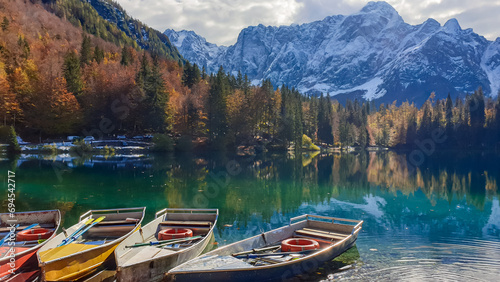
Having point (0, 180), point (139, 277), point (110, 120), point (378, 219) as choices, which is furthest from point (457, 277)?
point (110, 120)

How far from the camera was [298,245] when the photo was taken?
44.0 ft

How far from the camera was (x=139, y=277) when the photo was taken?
1012 cm

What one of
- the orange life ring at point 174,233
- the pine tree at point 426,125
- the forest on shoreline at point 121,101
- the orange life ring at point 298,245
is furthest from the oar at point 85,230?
the pine tree at point 426,125

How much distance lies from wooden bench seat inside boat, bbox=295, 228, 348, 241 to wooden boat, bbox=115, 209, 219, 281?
4.04 metres

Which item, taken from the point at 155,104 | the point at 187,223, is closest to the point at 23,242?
the point at 187,223

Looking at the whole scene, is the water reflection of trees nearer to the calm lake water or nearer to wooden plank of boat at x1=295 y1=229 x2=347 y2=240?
the calm lake water

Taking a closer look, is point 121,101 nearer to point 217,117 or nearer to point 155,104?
point 155,104

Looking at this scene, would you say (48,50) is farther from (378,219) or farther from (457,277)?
(457,277)

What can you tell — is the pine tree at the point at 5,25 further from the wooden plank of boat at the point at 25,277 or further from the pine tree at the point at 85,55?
Answer: the wooden plank of boat at the point at 25,277

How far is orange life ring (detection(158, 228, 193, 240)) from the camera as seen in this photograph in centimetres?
1359

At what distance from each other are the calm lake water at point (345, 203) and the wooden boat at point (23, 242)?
4.81m

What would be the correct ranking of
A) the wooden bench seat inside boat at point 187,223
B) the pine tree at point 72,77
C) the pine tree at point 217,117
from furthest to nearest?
the pine tree at point 217,117
the pine tree at point 72,77
the wooden bench seat inside boat at point 187,223

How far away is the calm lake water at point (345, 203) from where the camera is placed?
13891mm

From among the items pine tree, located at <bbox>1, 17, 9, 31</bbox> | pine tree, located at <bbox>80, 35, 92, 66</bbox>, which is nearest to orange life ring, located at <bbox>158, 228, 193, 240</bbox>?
pine tree, located at <bbox>80, 35, 92, 66</bbox>
